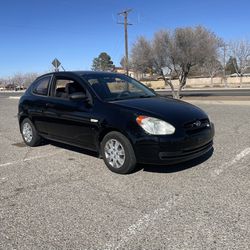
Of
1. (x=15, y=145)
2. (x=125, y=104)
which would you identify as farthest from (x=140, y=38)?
(x=125, y=104)

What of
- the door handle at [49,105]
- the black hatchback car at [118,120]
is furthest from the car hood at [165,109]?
the door handle at [49,105]

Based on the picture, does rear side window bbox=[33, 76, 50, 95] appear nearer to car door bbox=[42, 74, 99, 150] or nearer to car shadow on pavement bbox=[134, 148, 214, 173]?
car door bbox=[42, 74, 99, 150]

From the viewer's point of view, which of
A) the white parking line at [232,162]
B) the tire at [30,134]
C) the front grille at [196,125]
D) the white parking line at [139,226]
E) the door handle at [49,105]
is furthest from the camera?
the tire at [30,134]

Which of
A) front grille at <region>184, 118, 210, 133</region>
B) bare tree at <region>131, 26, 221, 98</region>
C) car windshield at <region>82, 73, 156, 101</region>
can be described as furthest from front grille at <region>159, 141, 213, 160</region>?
bare tree at <region>131, 26, 221, 98</region>

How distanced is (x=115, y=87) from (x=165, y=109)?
125cm

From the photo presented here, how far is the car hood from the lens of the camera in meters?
4.75

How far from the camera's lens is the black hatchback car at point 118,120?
4629 millimetres

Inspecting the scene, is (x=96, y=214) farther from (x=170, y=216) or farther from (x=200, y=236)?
(x=200, y=236)

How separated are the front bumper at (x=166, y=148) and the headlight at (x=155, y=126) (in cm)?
8

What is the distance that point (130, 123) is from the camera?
4766mm

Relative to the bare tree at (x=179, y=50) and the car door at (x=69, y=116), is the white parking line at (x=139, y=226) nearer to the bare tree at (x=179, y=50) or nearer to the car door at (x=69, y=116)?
the car door at (x=69, y=116)

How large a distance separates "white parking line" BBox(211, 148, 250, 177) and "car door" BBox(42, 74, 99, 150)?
2000 millimetres

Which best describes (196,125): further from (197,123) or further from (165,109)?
(165,109)

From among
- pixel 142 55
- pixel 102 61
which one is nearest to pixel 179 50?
pixel 142 55
